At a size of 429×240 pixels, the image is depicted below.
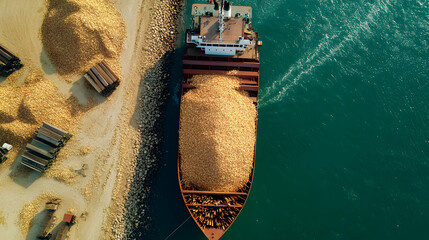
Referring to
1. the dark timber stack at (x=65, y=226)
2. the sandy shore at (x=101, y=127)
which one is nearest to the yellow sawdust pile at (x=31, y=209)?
the sandy shore at (x=101, y=127)

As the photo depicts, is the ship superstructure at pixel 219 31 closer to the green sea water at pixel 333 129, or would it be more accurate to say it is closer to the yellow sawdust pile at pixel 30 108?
the green sea water at pixel 333 129

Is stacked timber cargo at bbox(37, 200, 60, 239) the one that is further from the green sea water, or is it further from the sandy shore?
the green sea water

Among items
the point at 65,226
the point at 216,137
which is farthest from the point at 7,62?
the point at 216,137

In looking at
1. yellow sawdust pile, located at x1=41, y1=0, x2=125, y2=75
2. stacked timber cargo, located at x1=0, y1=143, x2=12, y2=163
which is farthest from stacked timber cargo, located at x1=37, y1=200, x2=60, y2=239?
yellow sawdust pile, located at x1=41, y1=0, x2=125, y2=75

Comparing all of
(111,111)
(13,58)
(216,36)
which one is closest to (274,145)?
(216,36)

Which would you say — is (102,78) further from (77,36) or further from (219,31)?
(219,31)

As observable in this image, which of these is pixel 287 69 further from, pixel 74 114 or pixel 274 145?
pixel 74 114

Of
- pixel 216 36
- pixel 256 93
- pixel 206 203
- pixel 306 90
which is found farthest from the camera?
pixel 306 90
